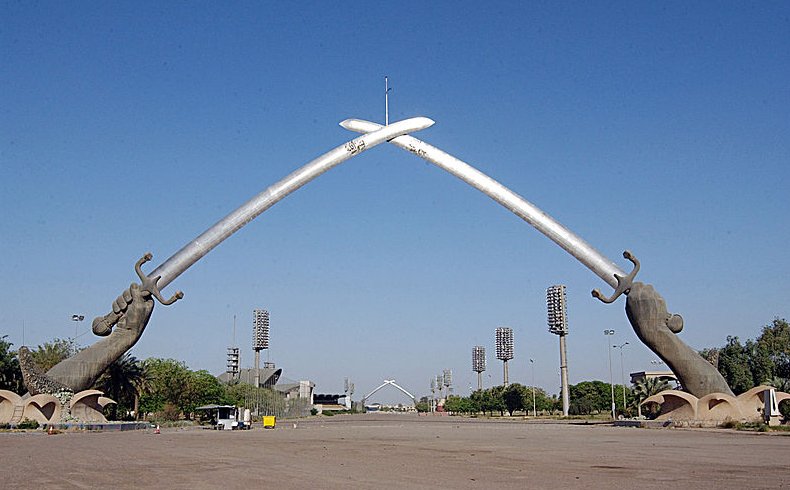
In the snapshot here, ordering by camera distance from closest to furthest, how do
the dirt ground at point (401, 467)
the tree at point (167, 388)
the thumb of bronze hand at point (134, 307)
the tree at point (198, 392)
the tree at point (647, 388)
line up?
the dirt ground at point (401, 467) < the thumb of bronze hand at point (134, 307) < the tree at point (647, 388) < the tree at point (167, 388) < the tree at point (198, 392)

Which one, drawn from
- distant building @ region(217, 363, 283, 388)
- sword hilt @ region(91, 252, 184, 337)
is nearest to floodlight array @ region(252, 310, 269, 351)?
distant building @ region(217, 363, 283, 388)

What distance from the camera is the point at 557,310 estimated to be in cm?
11331

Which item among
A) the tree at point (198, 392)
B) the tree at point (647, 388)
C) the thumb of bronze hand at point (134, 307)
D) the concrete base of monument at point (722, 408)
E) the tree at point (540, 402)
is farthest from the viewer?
the tree at point (540, 402)

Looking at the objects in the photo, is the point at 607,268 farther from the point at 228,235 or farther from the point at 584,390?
the point at 584,390

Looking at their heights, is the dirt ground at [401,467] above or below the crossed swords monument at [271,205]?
below

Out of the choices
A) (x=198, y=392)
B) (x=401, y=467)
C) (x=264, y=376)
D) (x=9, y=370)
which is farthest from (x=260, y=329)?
(x=401, y=467)

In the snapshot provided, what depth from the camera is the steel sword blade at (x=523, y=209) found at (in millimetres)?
55031

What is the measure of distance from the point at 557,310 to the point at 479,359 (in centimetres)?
7384

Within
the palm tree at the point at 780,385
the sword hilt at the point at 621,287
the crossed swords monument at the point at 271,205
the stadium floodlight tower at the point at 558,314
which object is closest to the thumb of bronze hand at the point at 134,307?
the crossed swords monument at the point at 271,205

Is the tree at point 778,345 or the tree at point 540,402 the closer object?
the tree at point 778,345

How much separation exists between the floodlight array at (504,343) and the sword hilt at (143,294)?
111m

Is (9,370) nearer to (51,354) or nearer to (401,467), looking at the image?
(51,354)

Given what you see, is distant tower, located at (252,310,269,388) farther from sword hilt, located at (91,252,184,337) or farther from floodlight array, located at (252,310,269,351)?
sword hilt, located at (91,252,184,337)

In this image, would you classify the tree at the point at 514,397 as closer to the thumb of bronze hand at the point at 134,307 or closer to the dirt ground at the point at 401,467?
the thumb of bronze hand at the point at 134,307
